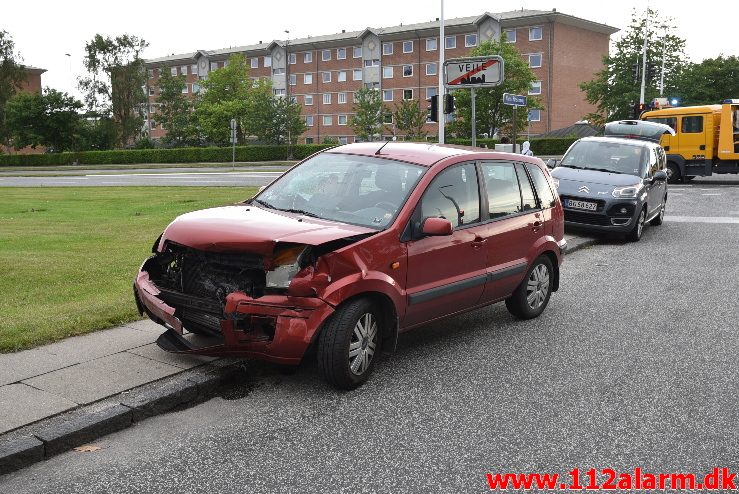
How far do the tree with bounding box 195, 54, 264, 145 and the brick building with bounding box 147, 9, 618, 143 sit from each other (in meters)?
10.5

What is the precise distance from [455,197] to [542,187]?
1.67 m

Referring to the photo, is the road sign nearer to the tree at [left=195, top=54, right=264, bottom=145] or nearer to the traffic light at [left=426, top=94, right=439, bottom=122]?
the traffic light at [left=426, top=94, right=439, bottom=122]

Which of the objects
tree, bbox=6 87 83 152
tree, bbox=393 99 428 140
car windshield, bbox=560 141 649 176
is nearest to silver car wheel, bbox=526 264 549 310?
car windshield, bbox=560 141 649 176

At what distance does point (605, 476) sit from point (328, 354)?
1.84 meters

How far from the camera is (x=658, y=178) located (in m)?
13.7

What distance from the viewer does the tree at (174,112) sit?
81.3 m

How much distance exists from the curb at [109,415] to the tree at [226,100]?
64933 millimetres

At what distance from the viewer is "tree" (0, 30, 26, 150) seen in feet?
242

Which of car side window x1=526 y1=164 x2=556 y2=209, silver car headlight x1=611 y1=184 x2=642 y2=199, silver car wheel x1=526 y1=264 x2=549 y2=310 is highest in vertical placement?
car side window x1=526 y1=164 x2=556 y2=209

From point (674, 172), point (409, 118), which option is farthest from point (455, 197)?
point (409, 118)

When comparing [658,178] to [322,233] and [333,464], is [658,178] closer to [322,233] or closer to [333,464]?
[322,233]

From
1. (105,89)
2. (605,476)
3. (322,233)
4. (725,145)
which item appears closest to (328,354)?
(322,233)

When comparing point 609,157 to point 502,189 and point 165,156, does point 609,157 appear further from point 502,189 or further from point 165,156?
point 165,156

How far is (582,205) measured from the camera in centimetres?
1266
